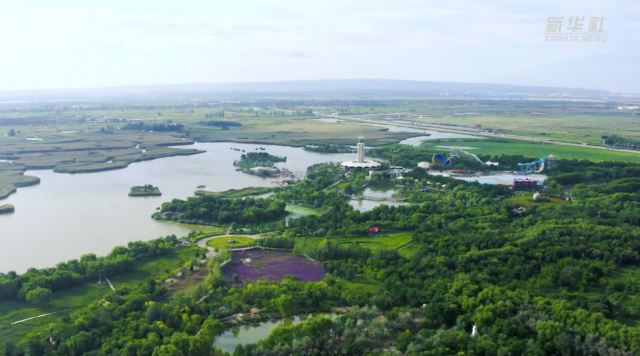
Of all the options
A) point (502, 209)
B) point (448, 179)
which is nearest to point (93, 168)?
point (448, 179)

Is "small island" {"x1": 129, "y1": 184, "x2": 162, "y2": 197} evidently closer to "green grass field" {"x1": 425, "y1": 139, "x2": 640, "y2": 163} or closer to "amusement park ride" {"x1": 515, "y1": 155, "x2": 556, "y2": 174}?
"amusement park ride" {"x1": 515, "y1": 155, "x2": 556, "y2": 174}

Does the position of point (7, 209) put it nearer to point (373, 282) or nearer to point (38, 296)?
point (38, 296)

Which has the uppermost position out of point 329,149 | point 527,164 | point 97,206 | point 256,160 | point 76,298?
point 527,164

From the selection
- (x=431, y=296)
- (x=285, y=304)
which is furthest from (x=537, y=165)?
(x=285, y=304)

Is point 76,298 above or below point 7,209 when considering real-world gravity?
above

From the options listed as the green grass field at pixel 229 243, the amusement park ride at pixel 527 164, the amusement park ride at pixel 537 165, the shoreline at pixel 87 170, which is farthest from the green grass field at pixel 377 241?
the shoreline at pixel 87 170

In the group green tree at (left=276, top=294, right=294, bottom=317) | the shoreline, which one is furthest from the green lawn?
the shoreline

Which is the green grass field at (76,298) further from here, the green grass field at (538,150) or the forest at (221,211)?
the green grass field at (538,150)
